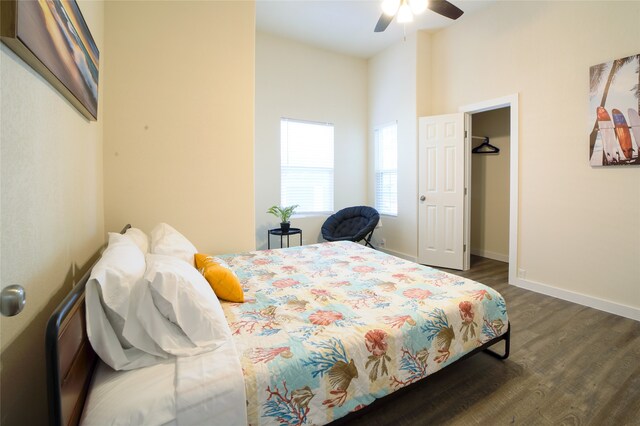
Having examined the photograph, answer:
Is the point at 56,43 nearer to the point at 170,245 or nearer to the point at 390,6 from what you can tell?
the point at 170,245

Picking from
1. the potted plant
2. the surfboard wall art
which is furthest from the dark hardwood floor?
the potted plant

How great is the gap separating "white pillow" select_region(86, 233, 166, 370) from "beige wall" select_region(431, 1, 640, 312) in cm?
365

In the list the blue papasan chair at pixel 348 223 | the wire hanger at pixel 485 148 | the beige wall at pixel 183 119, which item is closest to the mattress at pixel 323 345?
the beige wall at pixel 183 119

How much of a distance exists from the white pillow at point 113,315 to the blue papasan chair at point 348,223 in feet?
10.7

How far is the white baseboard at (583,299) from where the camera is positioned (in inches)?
101

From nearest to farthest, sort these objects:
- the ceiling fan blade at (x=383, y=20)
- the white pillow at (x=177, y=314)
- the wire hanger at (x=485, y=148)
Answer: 1. the white pillow at (x=177, y=314)
2. the ceiling fan blade at (x=383, y=20)
3. the wire hanger at (x=485, y=148)

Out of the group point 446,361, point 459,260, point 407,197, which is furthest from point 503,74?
point 446,361

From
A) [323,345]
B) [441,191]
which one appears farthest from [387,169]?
[323,345]

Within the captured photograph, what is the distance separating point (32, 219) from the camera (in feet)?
3.17

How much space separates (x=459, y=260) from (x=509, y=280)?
0.62m

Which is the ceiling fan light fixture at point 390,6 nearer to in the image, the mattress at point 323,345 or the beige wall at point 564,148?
the beige wall at point 564,148

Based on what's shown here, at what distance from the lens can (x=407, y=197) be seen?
448 cm

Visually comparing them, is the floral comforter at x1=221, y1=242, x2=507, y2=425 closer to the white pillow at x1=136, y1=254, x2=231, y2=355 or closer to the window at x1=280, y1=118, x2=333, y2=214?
the white pillow at x1=136, y1=254, x2=231, y2=355

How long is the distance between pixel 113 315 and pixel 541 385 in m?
2.23
